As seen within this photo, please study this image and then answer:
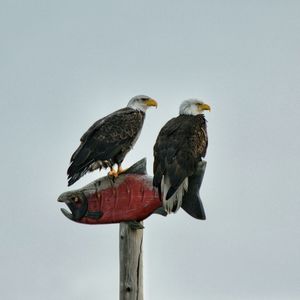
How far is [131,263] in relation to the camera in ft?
20.0

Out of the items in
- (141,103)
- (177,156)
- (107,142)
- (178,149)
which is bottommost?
(177,156)

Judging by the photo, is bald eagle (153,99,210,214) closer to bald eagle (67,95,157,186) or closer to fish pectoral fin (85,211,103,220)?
fish pectoral fin (85,211,103,220)

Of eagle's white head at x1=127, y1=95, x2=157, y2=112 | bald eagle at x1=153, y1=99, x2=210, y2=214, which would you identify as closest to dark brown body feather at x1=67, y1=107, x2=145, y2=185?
eagle's white head at x1=127, y1=95, x2=157, y2=112

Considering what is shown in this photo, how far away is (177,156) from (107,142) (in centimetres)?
193

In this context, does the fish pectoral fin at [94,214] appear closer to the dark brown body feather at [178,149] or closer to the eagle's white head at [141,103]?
the dark brown body feather at [178,149]

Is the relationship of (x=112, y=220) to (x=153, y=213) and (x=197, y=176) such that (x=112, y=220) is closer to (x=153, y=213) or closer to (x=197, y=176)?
(x=153, y=213)

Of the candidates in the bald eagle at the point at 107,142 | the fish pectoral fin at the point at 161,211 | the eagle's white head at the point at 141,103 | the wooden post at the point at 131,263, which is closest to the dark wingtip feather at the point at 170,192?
the fish pectoral fin at the point at 161,211

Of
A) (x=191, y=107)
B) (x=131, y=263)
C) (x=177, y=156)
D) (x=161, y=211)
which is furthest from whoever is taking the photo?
(x=191, y=107)

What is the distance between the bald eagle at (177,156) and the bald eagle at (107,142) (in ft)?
3.43

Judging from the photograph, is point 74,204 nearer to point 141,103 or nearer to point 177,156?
point 177,156

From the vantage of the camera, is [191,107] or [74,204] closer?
[74,204]

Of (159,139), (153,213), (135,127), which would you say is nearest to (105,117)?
(135,127)

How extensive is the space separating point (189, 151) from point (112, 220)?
0.97 m

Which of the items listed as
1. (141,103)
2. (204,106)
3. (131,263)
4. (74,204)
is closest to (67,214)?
(74,204)
